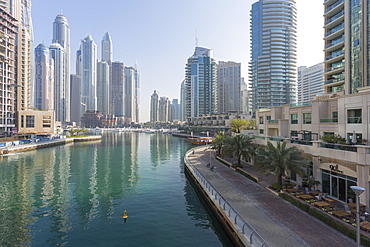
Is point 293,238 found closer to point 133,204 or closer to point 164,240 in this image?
point 164,240

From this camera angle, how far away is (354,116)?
78.1 feet

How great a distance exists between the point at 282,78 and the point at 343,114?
12669cm

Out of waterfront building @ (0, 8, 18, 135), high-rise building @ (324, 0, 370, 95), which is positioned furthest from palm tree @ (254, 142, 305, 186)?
waterfront building @ (0, 8, 18, 135)

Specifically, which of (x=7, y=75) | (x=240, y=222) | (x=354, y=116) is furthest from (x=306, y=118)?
(x=7, y=75)

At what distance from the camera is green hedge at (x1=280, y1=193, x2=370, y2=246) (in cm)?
1367

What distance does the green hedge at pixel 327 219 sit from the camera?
538 inches

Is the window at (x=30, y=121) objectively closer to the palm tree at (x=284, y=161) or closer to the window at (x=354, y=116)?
the palm tree at (x=284, y=161)

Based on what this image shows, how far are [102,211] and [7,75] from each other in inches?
4134

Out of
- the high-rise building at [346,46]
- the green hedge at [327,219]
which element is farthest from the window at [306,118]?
the high-rise building at [346,46]

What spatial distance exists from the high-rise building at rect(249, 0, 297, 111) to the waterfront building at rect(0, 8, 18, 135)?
5189 inches

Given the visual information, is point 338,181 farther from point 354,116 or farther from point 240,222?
point 240,222

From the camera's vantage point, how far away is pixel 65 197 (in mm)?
28219

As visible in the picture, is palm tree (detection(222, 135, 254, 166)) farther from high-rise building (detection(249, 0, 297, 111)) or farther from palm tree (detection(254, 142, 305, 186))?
high-rise building (detection(249, 0, 297, 111))

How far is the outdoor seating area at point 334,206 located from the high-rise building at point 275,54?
4964 inches
